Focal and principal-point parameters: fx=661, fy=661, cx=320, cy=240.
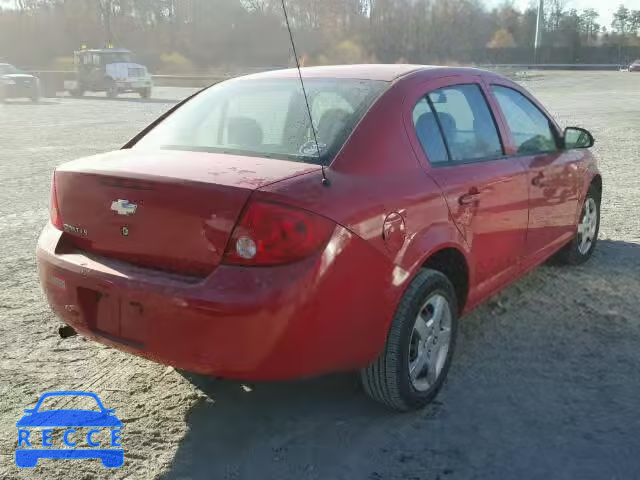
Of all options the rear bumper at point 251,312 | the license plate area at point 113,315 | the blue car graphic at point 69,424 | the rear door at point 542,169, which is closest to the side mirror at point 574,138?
the rear door at point 542,169

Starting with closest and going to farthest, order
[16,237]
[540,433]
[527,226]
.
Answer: [540,433] < [527,226] < [16,237]

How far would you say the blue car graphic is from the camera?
9.26ft

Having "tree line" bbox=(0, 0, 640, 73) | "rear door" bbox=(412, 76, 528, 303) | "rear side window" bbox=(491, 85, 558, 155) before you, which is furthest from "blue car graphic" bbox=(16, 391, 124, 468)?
"tree line" bbox=(0, 0, 640, 73)

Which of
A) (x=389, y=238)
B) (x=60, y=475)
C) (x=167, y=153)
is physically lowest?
(x=60, y=475)

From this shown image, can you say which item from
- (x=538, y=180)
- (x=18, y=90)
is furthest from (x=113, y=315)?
(x=18, y=90)

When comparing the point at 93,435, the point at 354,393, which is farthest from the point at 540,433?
the point at 93,435

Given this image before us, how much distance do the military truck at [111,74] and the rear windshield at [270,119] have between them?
95.3ft

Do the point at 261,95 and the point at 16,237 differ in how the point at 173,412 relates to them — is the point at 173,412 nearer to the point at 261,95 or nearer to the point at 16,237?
the point at 261,95

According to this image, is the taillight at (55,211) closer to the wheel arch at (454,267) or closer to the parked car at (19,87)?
the wheel arch at (454,267)

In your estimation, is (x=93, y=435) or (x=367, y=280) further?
(x=93, y=435)

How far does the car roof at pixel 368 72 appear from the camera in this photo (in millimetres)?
3482

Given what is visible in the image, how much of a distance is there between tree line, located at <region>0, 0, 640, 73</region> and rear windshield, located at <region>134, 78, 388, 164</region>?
47.6m

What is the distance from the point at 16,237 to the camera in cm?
632

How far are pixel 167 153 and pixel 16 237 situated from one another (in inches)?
152
